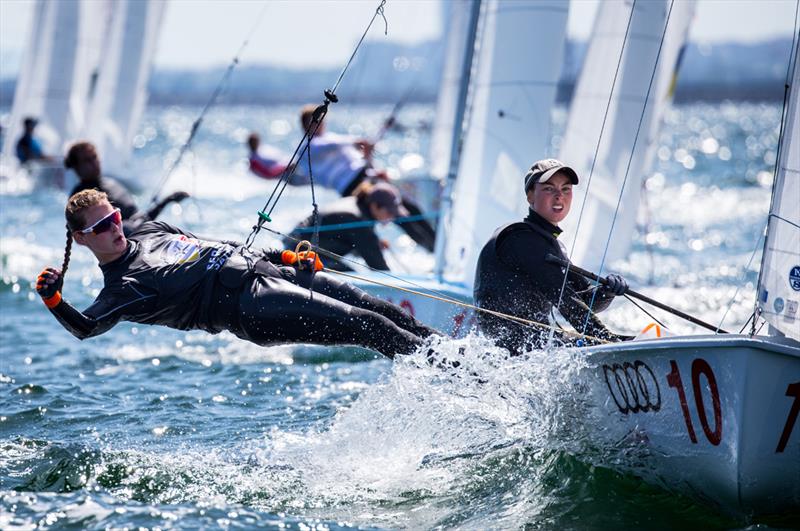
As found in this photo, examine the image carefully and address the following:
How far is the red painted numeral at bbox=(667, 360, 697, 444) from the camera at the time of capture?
3.55 metres

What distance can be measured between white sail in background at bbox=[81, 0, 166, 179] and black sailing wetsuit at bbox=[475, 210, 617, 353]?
11.4 m

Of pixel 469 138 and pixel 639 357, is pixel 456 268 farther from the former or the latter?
pixel 639 357

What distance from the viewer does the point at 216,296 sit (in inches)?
167

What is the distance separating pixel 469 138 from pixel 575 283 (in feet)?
9.95

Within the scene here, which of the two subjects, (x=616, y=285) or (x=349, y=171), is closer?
(x=616, y=285)

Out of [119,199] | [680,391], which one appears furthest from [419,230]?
[680,391]

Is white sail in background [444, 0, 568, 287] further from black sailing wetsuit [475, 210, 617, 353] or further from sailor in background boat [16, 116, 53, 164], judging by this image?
sailor in background boat [16, 116, 53, 164]

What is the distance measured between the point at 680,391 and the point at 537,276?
32.0 inches

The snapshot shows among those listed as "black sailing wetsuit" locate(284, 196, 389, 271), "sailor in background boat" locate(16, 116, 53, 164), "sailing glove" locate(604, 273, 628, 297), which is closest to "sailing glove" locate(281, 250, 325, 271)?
"sailing glove" locate(604, 273, 628, 297)

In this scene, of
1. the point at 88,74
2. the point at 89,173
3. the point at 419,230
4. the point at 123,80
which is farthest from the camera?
the point at 88,74

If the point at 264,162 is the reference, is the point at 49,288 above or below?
below

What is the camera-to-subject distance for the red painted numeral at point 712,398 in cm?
344

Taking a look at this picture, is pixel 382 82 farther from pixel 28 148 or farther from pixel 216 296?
pixel 216 296

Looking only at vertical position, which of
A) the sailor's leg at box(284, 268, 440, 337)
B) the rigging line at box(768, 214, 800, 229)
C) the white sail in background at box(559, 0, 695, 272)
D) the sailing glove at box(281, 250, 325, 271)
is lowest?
the sailor's leg at box(284, 268, 440, 337)
